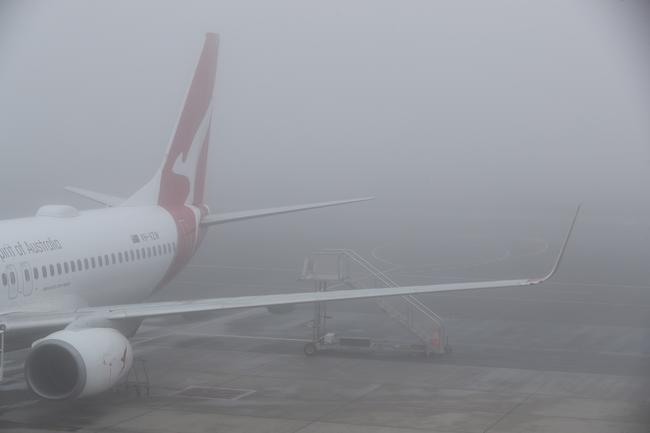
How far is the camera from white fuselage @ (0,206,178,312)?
18656mm

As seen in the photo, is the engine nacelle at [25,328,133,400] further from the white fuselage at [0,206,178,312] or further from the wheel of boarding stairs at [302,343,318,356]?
the wheel of boarding stairs at [302,343,318,356]

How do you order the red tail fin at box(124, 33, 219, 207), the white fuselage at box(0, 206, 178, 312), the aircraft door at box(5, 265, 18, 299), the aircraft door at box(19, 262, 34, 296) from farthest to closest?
1. the red tail fin at box(124, 33, 219, 207)
2. the white fuselage at box(0, 206, 178, 312)
3. the aircraft door at box(19, 262, 34, 296)
4. the aircraft door at box(5, 265, 18, 299)

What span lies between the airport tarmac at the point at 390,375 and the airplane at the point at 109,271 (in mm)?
1103

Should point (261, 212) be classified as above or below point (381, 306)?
above

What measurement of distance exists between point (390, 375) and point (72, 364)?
7025 mm

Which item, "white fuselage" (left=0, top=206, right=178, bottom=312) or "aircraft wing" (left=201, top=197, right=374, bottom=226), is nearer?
"white fuselage" (left=0, top=206, right=178, bottom=312)

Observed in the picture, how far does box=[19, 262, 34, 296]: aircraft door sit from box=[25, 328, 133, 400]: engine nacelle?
2.10 meters

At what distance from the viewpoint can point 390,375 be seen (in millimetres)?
20516

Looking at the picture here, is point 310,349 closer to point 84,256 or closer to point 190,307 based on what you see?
point 190,307

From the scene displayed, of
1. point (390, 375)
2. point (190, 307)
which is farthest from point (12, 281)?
point (390, 375)

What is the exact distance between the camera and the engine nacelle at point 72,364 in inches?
636

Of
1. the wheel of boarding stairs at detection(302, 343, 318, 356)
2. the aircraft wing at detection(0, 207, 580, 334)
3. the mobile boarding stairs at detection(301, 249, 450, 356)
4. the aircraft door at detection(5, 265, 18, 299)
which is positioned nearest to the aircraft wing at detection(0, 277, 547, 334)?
the aircraft wing at detection(0, 207, 580, 334)

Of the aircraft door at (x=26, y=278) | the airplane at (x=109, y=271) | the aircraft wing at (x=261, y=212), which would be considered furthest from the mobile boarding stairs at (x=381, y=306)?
the aircraft door at (x=26, y=278)

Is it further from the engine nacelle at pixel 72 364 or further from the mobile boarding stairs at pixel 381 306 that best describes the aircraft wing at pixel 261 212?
the engine nacelle at pixel 72 364
